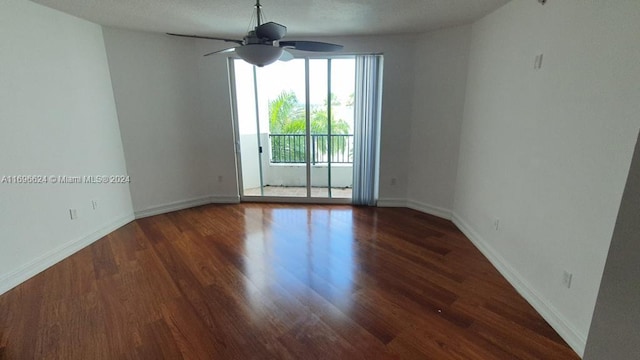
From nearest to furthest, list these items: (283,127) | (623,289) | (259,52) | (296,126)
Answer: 1. (623,289)
2. (259,52)
3. (296,126)
4. (283,127)

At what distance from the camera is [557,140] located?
212 cm

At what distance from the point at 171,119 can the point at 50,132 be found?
1.49m

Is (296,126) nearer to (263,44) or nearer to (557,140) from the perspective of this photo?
(263,44)

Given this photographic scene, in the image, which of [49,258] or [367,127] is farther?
[367,127]

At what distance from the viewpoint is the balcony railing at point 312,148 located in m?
4.95

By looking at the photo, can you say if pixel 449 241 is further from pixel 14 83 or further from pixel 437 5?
pixel 14 83

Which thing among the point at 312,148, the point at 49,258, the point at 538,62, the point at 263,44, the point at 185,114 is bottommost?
the point at 49,258

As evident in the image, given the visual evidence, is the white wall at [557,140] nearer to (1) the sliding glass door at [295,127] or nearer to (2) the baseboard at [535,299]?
(2) the baseboard at [535,299]

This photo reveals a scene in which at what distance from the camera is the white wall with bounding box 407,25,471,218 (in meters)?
3.71

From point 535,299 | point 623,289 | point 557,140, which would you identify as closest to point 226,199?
point 535,299

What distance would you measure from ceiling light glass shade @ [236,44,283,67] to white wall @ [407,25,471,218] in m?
2.52

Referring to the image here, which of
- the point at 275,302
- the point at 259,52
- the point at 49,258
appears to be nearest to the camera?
the point at 259,52

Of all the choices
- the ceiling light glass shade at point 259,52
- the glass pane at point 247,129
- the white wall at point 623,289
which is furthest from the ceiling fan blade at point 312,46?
the glass pane at point 247,129

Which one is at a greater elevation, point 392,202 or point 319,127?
point 319,127
